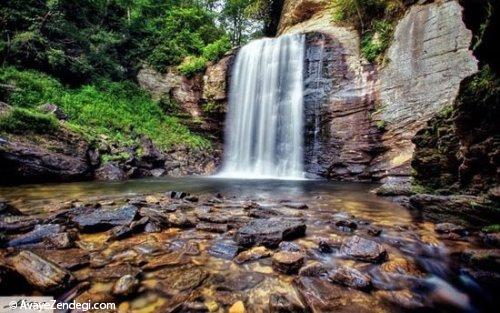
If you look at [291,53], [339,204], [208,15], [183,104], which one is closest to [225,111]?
[183,104]

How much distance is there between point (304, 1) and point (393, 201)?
673 inches

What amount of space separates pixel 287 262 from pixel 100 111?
14975 mm

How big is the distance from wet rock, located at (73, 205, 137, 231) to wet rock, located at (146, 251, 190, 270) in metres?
1.19

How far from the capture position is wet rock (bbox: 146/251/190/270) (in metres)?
2.70

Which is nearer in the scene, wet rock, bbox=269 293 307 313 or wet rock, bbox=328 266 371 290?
wet rock, bbox=269 293 307 313

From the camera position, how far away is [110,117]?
48.6 ft

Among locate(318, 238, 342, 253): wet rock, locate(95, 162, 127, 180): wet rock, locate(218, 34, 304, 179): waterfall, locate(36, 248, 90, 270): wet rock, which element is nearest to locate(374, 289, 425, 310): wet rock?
locate(318, 238, 342, 253): wet rock

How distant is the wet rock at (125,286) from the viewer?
218 centimetres

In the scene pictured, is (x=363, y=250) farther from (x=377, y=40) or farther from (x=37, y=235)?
(x=377, y=40)

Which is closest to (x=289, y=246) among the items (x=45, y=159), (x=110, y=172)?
(x=45, y=159)

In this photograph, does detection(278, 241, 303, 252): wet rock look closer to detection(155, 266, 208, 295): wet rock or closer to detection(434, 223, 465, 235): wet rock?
detection(155, 266, 208, 295): wet rock

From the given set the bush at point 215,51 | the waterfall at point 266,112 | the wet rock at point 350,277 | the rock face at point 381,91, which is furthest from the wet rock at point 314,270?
the bush at point 215,51

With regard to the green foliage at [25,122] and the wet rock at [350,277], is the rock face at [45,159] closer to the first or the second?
the green foliage at [25,122]

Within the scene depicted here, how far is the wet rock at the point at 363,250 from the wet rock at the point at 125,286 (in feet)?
6.90
